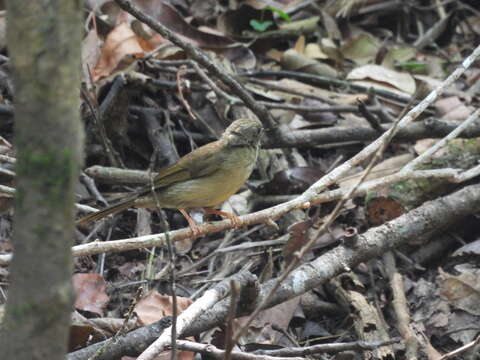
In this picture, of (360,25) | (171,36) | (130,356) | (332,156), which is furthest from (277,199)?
(360,25)

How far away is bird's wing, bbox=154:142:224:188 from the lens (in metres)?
5.03

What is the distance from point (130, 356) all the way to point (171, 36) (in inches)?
97.3

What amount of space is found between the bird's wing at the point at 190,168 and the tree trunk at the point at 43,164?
11.2 feet

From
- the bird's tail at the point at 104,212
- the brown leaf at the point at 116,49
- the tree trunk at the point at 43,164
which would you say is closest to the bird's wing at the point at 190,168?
the bird's tail at the point at 104,212

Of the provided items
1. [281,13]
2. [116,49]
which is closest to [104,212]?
[116,49]

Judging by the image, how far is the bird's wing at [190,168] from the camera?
16.5 feet

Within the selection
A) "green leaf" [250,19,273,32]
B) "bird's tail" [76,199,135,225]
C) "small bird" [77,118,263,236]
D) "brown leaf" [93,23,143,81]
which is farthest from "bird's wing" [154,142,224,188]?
"green leaf" [250,19,273,32]

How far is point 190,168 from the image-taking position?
5062mm

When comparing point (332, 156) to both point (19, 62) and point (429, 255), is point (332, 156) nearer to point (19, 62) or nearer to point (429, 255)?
point (429, 255)

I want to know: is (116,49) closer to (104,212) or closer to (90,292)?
(104,212)

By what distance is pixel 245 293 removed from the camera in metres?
3.74

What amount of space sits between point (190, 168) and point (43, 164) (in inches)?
139

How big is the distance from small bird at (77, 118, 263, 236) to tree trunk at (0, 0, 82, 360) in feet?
10.2

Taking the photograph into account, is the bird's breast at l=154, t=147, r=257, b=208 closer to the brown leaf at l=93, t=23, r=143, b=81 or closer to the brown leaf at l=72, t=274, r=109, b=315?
the brown leaf at l=72, t=274, r=109, b=315
